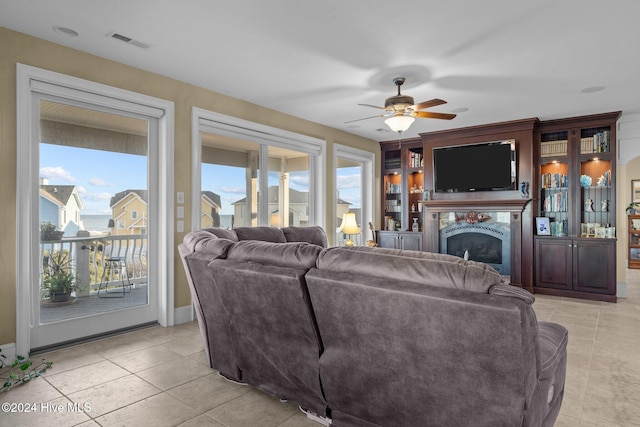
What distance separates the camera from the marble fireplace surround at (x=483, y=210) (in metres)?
5.72

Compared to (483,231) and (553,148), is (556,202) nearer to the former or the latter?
(553,148)

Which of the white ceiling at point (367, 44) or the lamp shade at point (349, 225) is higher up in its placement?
the white ceiling at point (367, 44)

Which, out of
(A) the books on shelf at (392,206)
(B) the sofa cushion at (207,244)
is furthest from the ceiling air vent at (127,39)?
(A) the books on shelf at (392,206)

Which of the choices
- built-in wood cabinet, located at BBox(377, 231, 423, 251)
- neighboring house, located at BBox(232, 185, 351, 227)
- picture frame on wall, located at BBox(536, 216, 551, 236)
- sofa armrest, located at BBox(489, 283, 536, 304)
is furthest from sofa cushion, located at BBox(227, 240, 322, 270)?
built-in wood cabinet, located at BBox(377, 231, 423, 251)

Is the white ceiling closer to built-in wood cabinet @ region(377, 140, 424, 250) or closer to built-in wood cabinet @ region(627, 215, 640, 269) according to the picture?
built-in wood cabinet @ region(377, 140, 424, 250)

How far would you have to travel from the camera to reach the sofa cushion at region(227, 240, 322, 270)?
1.99m

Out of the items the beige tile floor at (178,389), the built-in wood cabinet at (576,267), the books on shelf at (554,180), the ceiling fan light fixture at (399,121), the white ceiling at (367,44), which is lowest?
the beige tile floor at (178,389)

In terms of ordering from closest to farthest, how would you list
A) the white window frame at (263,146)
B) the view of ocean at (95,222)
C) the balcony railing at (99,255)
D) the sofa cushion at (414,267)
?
the sofa cushion at (414,267) < the balcony railing at (99,255) < the view of ocean at (95,222) < the white window frame at (263,146)

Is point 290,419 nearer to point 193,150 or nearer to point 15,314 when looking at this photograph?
point 15,314

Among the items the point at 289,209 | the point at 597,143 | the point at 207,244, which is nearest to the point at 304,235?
the point at 289,209

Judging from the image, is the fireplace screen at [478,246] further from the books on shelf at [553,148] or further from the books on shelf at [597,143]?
the books on shelf at [597,143]

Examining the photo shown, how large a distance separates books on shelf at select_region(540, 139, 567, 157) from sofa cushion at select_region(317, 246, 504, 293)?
5059 millimetres

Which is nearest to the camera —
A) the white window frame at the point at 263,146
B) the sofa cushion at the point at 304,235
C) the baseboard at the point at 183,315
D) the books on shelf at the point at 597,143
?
the baseboard at the point at 183,315

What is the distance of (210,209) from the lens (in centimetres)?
449
